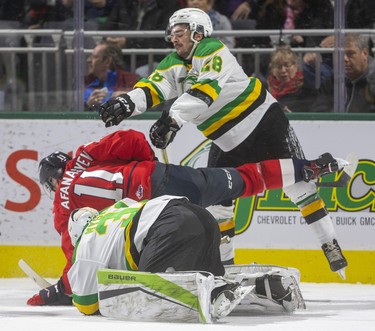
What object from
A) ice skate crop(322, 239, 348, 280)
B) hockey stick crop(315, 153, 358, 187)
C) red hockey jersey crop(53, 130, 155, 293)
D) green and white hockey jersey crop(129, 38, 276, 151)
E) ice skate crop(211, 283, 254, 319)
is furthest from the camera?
hockey stick crop(315, 153, 358, 187)

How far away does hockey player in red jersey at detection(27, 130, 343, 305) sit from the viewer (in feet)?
17.0

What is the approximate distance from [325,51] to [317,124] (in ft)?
1.46

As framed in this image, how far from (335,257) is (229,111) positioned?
36.0 inches

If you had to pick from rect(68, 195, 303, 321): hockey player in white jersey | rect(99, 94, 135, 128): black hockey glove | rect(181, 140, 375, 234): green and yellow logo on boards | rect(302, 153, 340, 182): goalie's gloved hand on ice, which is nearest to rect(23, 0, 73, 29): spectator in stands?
rect(99, 94, 135, 128): black hockey glove

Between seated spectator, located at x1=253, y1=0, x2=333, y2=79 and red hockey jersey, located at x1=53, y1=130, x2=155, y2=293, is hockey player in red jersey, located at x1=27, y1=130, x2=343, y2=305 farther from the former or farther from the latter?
seated spectator, located at x1=253, y1=0, x2=333, y2=79

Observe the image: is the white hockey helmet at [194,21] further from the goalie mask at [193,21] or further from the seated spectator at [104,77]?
the seated spectator at [104,77]

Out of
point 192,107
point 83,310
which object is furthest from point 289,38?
point 83,310

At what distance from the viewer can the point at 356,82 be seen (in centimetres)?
683

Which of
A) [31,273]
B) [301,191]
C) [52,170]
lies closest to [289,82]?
[301,191]

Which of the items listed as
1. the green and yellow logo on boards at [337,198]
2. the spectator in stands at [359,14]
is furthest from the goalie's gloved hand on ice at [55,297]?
the spectator in stands at [359,14]

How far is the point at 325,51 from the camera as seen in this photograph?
684 cm

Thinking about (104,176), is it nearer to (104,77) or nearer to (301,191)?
(301,191)

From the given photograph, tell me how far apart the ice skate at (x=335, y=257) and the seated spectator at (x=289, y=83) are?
1.01 m

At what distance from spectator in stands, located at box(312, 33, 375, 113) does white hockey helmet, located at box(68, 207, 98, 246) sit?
7.38 feet
